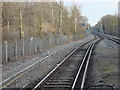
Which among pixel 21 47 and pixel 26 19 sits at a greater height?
→ pixel 26 19

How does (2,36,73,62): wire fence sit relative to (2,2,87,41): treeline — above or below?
below

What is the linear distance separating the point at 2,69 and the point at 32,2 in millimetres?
22247

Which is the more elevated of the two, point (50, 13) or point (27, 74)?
point (50, 13)

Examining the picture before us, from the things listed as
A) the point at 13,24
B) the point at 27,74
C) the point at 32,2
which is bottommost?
the point at 27,74

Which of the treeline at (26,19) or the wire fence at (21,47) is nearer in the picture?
the wire fence at (21,47)

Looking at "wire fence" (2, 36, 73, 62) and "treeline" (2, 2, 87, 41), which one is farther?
"treeline" (2, 2, 87, 41)

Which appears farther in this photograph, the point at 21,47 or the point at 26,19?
the point at 26,19

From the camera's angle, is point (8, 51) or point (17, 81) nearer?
point (17, 81)

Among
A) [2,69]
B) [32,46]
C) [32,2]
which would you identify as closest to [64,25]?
[32,2]

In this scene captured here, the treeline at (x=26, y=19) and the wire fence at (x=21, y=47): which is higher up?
the treeline at (x=26, y=19)

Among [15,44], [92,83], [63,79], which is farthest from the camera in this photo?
[15,44]

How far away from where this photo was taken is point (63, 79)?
13.2m

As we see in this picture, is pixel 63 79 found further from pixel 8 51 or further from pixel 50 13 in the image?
pixel 50 13

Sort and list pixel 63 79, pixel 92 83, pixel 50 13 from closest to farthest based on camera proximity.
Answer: pixel 92 83
pixel 63 79
pixel 50 13
